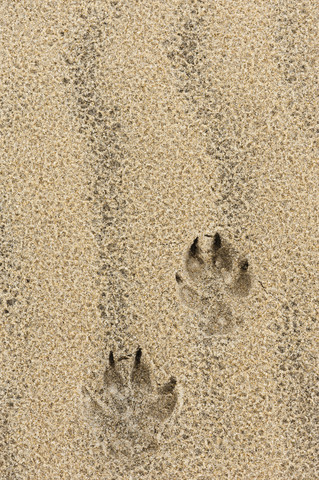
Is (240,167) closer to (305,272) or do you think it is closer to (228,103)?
(228,103)

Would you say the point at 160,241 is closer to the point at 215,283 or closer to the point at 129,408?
the point at 215,283

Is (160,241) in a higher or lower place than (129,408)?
higher

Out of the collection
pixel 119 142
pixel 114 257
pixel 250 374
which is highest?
pixel 119 142

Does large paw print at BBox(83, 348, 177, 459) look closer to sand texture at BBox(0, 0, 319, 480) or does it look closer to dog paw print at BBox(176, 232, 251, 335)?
sand texture at BBox(0, 0, 319, 480)

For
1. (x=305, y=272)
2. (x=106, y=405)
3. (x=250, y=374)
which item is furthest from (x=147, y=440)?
(x=305, y=272)

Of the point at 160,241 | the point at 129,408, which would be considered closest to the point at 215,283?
the point at 160,241

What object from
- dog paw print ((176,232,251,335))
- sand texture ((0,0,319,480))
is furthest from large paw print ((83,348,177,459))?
dog paw print ((176,232,251,335))
